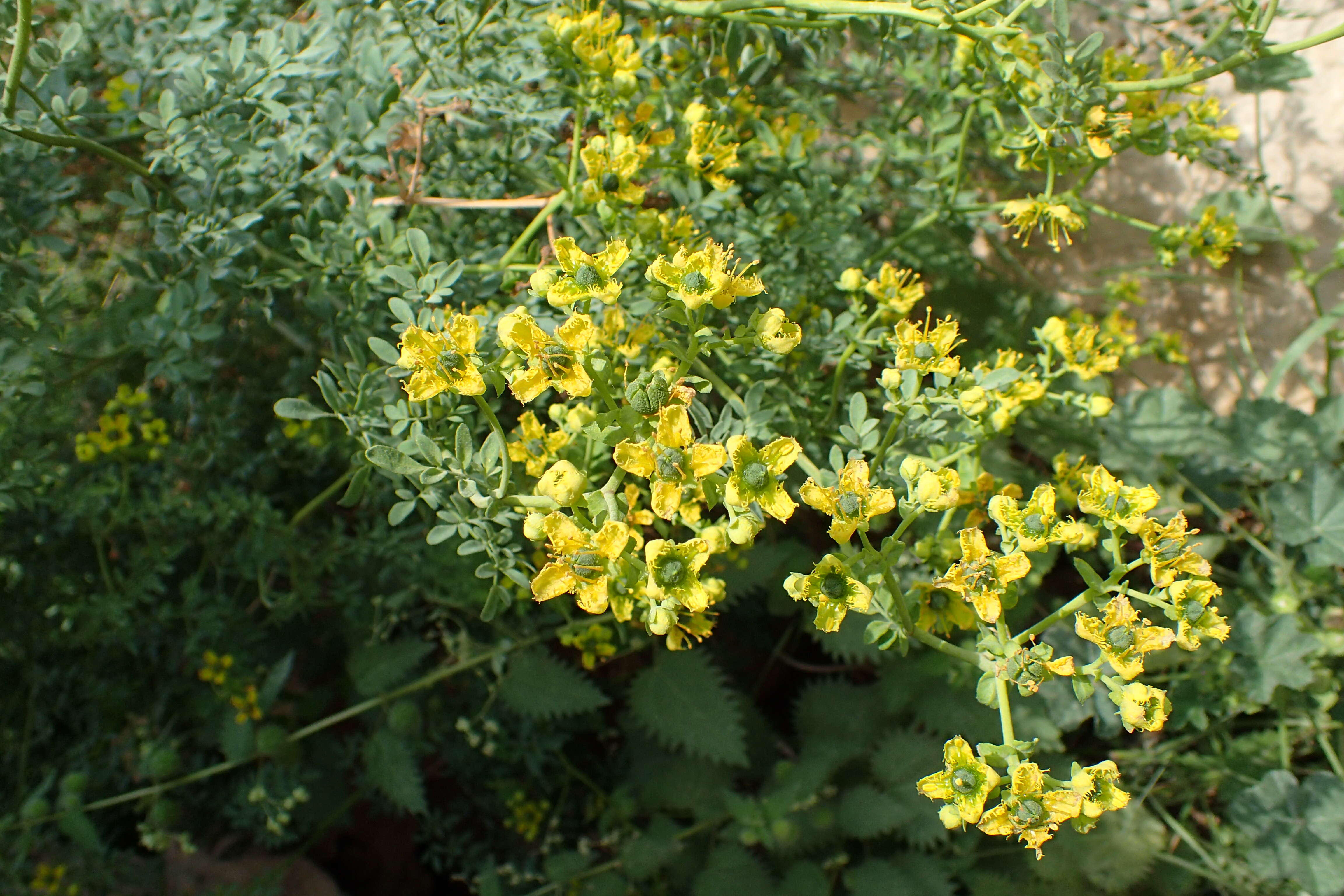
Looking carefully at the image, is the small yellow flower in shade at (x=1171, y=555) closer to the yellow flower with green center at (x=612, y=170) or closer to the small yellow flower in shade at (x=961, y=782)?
the small yellow flower in shade at (x=961, y=782)

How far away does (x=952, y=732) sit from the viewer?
2.05 m

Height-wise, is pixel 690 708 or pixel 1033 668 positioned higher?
pixel 1033 668

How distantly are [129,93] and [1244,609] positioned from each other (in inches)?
88.3

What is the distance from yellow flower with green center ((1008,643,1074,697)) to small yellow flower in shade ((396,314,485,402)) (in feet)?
2.20

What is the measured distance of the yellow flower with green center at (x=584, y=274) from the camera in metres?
1.08

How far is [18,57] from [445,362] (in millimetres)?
755

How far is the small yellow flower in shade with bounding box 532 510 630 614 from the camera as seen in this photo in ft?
3.27

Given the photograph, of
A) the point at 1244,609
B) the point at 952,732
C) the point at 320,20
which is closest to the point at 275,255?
the point at 320,20

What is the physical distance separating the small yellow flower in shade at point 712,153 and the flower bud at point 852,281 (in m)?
0.23

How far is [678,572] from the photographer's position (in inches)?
40.3

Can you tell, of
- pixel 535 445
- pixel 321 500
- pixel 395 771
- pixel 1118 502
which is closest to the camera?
pixel 1118 502

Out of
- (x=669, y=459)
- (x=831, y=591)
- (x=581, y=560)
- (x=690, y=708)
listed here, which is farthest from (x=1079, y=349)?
(x=690, y=708)

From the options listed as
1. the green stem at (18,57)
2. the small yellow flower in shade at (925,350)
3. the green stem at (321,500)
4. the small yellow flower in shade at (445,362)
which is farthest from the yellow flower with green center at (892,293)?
the green stem at (18,57)

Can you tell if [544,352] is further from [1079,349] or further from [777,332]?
[1079,349]
